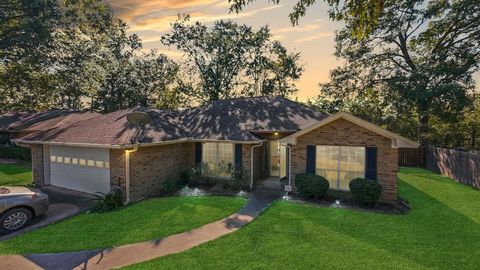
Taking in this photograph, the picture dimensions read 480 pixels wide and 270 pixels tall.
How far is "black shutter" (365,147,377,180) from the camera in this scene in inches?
448

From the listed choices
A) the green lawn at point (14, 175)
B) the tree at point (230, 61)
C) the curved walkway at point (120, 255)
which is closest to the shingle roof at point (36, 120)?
the green lawn at point (14, 175)

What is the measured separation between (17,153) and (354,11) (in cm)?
2788

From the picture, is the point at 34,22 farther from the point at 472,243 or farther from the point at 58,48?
Answer: the point at 472,243

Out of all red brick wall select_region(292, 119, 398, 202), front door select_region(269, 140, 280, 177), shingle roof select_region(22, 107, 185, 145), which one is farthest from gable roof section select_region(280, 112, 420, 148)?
shingle roof select_region(22, 107, 185, 145)

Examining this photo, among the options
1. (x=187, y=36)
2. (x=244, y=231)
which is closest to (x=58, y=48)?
(x=187, y=36)

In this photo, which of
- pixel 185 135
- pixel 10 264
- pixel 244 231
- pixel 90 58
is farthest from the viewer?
pixel 90 58

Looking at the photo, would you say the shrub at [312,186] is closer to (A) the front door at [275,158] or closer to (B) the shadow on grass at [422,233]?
(B) the shadow on grass at [422,233]

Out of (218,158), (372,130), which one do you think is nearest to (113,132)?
(218,158)

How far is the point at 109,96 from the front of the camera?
32969 mm

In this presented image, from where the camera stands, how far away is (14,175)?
58.1 ft

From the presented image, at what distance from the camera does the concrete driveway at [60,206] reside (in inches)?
372

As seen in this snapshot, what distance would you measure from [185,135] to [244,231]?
834 cm

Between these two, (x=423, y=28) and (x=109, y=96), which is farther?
(x=109, y=96)

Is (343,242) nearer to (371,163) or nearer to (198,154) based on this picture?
(371,163)
